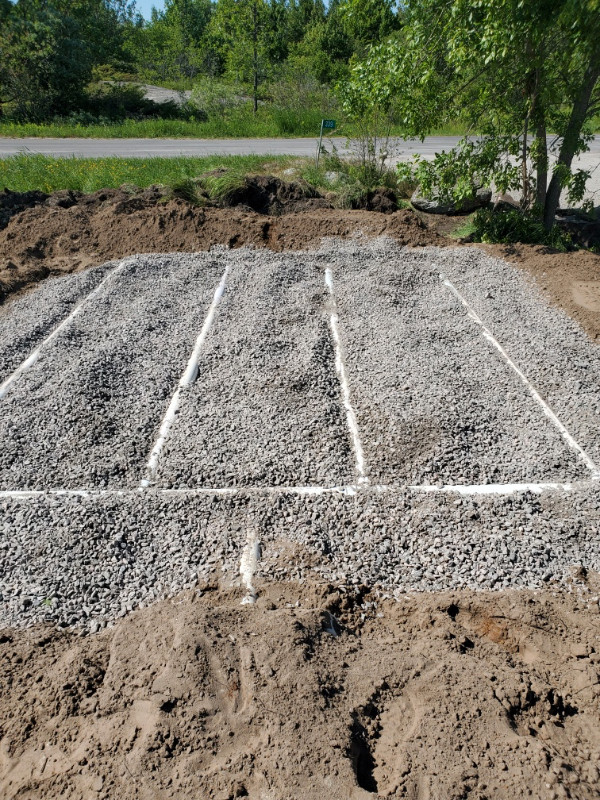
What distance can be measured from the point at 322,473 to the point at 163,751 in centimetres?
235

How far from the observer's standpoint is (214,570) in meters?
3.64

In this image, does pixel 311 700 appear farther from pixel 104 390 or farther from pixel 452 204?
pixel 452 204

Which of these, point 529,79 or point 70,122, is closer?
point 529,79

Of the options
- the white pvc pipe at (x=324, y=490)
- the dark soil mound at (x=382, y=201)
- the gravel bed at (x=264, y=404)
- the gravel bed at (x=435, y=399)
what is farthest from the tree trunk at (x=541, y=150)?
the white pvc pipe at (x=324, y=490)

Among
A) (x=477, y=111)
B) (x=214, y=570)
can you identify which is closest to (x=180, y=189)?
(x=477, y=111)

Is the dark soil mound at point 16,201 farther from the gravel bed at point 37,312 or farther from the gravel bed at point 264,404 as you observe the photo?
the gravel bed at point 264,404

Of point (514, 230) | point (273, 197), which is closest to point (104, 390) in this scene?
point (273, 197)

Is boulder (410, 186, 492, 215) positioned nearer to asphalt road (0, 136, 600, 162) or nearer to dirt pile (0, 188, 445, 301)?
dirt pile (0, 188, 445, 301)

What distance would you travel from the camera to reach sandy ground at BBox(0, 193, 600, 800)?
235 centimetres

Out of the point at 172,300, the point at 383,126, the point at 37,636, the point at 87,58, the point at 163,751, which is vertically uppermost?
the point at 87,58

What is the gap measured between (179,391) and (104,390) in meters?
0.77

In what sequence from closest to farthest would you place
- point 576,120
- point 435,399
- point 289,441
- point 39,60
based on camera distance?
point 289,441, point 435,399, point 576,120, point 39,60

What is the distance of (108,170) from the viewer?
13.5 meters

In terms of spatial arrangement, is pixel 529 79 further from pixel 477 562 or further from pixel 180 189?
pixel 477 562
